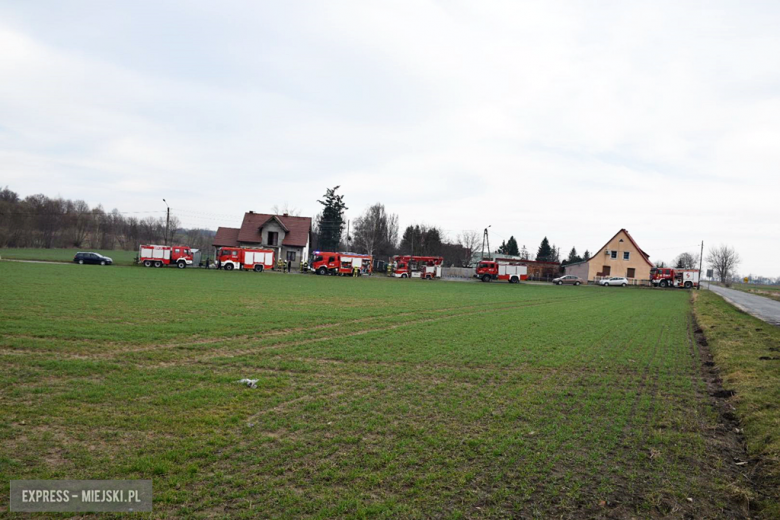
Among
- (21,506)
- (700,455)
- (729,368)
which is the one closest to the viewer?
(21,506)

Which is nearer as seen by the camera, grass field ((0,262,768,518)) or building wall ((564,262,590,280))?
grass field ((0,262,768,518))

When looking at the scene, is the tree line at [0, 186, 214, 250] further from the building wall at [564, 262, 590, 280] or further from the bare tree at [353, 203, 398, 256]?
the building wall at [564, 262, 590, 280]

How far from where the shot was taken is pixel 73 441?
5684mm

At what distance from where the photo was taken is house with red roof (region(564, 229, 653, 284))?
81.0m

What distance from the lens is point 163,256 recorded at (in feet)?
199

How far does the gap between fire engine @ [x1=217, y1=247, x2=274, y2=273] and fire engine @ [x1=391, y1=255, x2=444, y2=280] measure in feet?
63.2

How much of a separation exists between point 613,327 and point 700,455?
13660 mm

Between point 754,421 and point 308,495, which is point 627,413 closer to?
point 754,421

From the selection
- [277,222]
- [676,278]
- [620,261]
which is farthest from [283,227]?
[676,278]

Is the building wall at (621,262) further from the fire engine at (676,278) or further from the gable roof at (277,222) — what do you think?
the gable roof at (277,222)

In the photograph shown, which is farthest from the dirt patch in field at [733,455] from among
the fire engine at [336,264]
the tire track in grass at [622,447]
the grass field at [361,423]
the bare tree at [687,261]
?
the bare tree at [687,261]

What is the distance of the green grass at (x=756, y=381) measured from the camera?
6.13m

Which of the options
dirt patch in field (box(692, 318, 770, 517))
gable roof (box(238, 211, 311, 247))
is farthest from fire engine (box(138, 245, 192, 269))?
dirt patch in field (box(692, 318, 770, 517))

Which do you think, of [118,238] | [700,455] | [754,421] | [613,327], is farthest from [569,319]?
[118,238]
